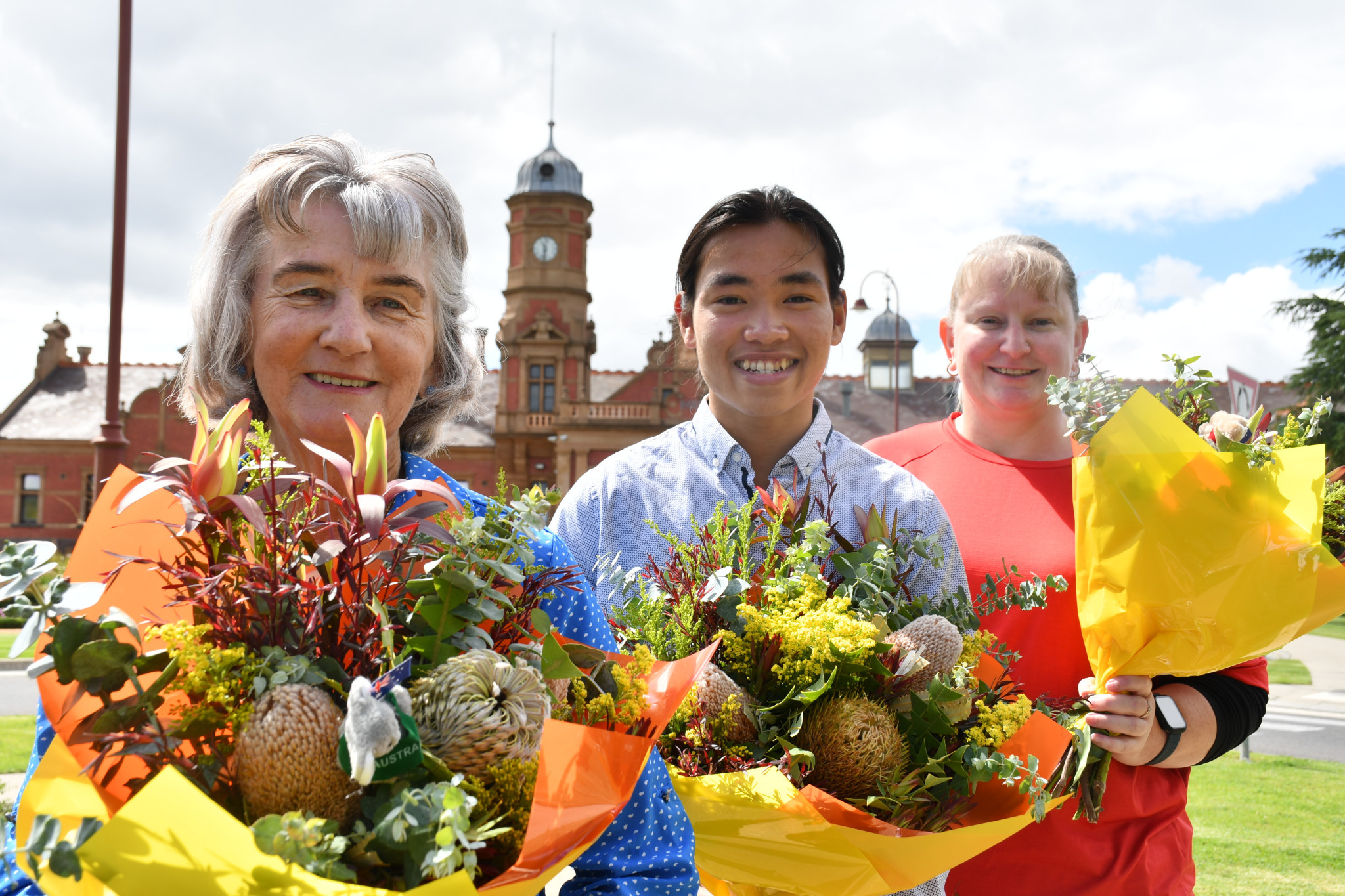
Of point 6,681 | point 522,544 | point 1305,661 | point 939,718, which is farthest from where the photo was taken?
point 1305,661

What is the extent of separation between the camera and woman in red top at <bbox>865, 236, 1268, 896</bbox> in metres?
2.46

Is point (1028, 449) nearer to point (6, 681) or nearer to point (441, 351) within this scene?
point (441, 351)

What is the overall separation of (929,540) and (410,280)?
1278 mm

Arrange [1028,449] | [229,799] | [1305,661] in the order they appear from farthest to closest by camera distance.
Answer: [1305,661], [1028,449], [229,799]

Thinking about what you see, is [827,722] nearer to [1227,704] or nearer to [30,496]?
[1227,704]

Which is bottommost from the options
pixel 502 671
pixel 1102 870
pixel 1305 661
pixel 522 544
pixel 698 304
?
pixel 1305 661

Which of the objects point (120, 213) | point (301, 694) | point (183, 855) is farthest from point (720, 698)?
point (120, 213)

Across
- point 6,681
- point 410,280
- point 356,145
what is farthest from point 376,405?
point 6,681

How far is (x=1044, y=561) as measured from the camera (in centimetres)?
266

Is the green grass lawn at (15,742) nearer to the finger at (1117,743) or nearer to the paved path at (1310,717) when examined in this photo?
the finger at (1117,743)

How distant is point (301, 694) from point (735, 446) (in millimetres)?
1703

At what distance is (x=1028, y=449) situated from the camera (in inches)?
118

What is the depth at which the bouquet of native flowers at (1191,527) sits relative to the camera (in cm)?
199

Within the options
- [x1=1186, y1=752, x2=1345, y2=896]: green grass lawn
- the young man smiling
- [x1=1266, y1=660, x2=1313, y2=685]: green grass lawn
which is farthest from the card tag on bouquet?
[x1=1266, y1=660, x2=1313, y2=685]: green grass lawn
